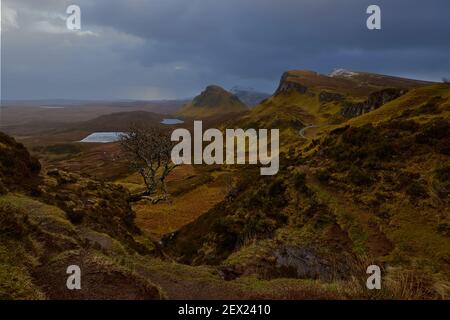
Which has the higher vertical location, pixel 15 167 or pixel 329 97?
pixel 329 97

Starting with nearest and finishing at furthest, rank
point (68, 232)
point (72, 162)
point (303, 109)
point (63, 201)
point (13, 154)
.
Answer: point (68, 232), point (63, 201), point (13, 154), point (72, 162), point (303, 109)

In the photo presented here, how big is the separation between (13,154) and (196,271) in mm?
18053

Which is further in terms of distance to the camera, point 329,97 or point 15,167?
point 329,97

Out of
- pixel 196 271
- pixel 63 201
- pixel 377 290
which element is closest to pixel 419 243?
pixel 377 290

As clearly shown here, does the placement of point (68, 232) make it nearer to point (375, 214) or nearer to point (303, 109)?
point (375, 214)

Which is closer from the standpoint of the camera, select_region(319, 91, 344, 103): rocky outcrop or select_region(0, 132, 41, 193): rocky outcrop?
select_region(0, 132, 41, 193): rocky outcrop

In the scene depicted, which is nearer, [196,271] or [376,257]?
[196,271]

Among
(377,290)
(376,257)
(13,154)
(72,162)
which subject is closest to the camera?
(377,290)

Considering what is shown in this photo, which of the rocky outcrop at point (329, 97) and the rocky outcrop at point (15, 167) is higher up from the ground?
the rocky outcrop at point (329, 97)

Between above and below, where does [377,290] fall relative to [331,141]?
below

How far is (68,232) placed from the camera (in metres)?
16.6

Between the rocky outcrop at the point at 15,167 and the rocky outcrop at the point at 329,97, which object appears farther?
the rocky outcrop at the point at 329,97

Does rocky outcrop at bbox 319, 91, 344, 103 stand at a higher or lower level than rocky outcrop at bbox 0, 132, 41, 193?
A: higher

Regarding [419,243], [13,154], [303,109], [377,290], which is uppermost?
[303,109]
